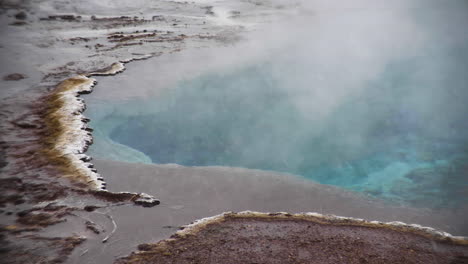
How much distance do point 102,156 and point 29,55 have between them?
924 centimetres

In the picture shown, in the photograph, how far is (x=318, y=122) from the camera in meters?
10.7

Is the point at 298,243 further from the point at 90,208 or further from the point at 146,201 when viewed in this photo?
the point at 90,208

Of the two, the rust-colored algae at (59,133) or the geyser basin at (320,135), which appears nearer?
the rust-colored algae at (59,133)

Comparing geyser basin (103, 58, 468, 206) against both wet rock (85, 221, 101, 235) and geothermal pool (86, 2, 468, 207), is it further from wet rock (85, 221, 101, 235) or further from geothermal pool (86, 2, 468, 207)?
wet rock (85, 221, 101, 235)

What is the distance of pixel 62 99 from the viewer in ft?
36.4

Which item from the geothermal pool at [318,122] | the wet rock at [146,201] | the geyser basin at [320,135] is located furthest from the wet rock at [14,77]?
the wet rock at [146,201]

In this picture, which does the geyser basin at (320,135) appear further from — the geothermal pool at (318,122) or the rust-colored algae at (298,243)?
the rust-colored algae at (298,243)

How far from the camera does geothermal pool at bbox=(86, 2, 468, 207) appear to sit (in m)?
8.80

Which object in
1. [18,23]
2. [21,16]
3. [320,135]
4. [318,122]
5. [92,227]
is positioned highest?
[21,16]

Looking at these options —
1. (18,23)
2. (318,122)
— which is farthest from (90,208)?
(18,23)

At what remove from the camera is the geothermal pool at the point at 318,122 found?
8.80m

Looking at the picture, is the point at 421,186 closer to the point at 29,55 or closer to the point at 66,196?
the point at 66,196

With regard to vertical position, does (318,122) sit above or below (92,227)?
above

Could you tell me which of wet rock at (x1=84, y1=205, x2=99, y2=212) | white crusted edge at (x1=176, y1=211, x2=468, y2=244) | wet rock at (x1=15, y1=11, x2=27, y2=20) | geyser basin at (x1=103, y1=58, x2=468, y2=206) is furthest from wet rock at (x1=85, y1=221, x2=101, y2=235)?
wet rock at (x1=15, y1=11, x2=27, y2=20)
